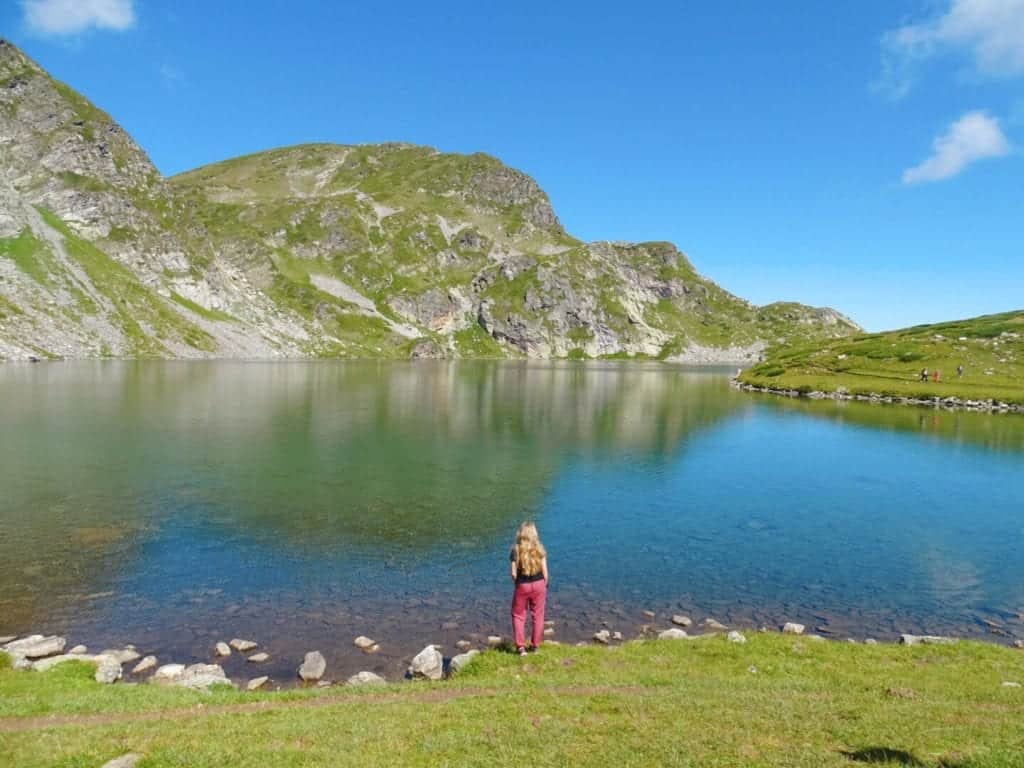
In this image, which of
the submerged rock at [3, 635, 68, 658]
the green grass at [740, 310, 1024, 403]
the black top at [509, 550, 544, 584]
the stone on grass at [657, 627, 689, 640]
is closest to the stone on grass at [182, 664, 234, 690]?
the submerged rock at [3, 635, 68, 658]

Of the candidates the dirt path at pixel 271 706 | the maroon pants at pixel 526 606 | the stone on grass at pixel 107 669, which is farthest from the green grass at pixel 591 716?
the maroon pants at pixel 526 606

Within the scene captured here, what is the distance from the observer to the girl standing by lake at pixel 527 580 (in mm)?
21125

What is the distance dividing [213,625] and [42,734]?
1155 centimetres

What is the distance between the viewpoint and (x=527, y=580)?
21.4m

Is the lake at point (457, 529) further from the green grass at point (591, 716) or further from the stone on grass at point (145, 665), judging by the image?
the green grass at point (591, 716)

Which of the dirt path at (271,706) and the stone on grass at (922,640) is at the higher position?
the dirt path at (271,706)

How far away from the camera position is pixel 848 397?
435 ft

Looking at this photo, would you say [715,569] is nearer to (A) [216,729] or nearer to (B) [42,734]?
(A) [216,729]

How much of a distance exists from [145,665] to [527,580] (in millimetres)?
13370

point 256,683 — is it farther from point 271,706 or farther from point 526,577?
point 526,577

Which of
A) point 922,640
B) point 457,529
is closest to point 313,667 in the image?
point 457,529

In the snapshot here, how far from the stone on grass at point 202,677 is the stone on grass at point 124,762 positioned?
6916mm

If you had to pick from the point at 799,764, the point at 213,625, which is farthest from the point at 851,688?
the point at 213,625

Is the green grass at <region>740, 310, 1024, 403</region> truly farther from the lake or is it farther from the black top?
the black top
